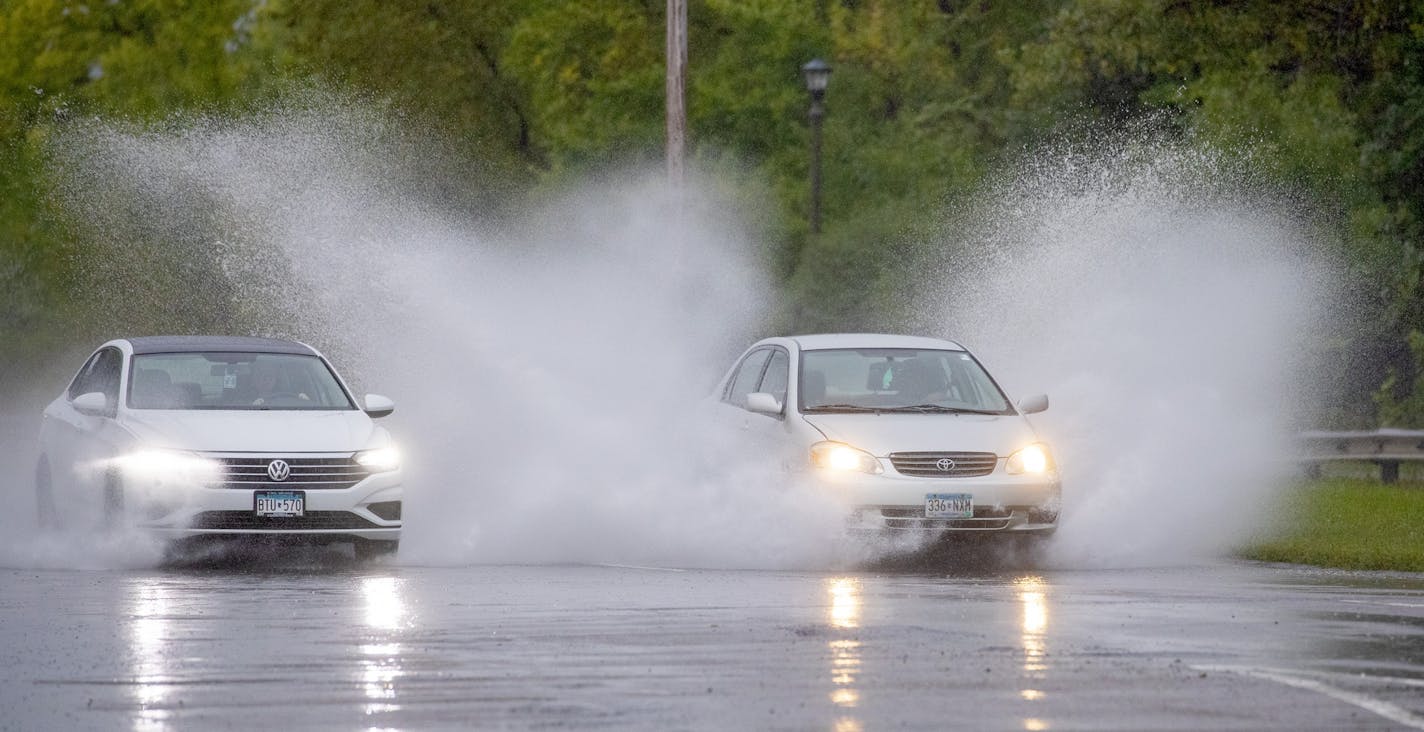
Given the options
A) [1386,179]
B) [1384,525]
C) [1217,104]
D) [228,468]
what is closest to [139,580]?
[228,468]

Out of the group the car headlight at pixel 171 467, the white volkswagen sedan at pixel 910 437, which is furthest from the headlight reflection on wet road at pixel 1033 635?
the car headlight at pixel 171 467

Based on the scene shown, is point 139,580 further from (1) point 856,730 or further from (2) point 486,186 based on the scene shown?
(2) point 486,186

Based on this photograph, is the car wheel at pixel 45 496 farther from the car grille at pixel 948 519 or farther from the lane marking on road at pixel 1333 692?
the lane marking on road at pixel 1333 692

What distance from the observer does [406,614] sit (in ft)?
45.2

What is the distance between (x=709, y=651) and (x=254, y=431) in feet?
22.5

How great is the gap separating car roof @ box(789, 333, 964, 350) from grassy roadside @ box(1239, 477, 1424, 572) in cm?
266

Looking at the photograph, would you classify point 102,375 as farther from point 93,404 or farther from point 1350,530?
point 1350,530

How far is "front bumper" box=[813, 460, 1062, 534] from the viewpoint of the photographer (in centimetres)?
1781

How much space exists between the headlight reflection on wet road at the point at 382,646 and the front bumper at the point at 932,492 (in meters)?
3.18

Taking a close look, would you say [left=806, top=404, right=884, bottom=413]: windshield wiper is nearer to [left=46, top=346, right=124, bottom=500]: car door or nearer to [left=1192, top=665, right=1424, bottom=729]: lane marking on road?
[left=46, top=346, right=124, bottom=500]: car door

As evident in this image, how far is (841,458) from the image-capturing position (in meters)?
18.1

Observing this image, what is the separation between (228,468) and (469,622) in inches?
185

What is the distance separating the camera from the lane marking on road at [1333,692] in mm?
9781

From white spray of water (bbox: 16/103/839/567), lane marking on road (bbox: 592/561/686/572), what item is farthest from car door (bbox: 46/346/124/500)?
lane marking on road (bbox: 592/561/686/572)
